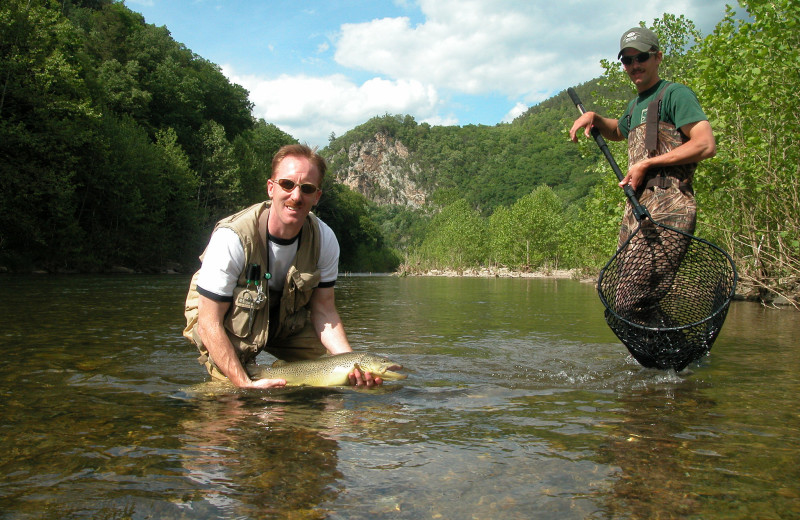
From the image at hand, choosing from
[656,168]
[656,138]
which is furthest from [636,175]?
[656,138]

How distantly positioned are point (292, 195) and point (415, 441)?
7.00 feet

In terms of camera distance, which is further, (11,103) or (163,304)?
(11,103)

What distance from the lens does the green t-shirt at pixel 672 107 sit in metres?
5.18

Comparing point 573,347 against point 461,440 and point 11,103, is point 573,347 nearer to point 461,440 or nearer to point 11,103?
point 461,440

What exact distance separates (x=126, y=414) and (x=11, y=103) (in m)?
34.4

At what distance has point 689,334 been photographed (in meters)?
5.25

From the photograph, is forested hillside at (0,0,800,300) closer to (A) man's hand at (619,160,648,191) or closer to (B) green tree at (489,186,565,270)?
(B) green tree at (489,186,565,270)

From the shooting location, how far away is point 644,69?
5.54m

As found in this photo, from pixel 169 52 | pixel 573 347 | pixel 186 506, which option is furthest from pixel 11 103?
pixel 169 52

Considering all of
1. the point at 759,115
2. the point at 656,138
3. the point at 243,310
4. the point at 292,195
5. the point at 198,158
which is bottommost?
the point at 243,310

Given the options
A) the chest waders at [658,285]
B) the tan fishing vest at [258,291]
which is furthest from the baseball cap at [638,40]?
the tan fishing vest at [258,291]

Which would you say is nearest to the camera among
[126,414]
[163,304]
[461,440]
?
[461,440]

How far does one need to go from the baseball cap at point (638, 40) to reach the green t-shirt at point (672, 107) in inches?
16.2

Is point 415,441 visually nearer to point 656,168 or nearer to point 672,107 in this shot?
point 656,168
